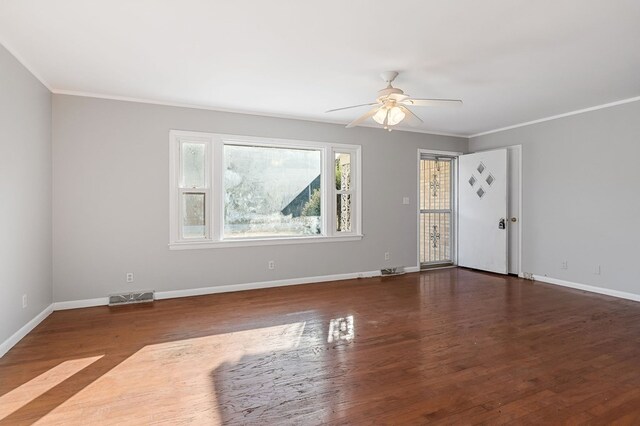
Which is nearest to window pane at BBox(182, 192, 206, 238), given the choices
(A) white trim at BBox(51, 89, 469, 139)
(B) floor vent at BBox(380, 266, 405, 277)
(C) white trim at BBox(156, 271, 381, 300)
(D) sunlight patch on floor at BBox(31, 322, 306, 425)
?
(C) white trim at BBox(156, 271, 381, 300)

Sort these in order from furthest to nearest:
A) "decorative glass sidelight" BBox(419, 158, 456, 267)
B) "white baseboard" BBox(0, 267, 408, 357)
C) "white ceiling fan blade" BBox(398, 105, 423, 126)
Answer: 1. "decorative glass sidelight" BBox(419, 158, 456, 267)
2. "white ceiling fan blade" BBox(398, 105, 423, 126)
3. "white baseboard" BBox(0, 267, 408, 357)

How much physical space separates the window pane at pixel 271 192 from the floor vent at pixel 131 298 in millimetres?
1228

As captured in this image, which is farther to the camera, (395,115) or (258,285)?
(258,285)

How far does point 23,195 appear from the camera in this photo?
322 cm

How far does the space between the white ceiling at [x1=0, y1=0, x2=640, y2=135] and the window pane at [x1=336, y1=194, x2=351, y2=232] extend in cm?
169

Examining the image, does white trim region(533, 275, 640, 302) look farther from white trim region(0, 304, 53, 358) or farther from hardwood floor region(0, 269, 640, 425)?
white trim region(0, 304, 53, 358)

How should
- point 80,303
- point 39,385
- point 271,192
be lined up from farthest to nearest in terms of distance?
point 271,192 < point 80,303 < point 39,385

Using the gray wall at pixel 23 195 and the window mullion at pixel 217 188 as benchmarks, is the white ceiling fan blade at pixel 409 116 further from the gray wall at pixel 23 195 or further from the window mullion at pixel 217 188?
the gray wall at pixel 23 195

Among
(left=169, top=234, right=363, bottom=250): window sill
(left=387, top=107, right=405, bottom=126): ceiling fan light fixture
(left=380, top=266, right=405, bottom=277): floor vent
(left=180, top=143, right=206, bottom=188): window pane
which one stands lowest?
(left=380, top=266, right=405, bottom=277): floor vent

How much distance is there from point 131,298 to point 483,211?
554 cm

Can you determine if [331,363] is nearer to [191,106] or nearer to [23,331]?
[23,331]

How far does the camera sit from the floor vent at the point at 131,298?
4234 millimetres

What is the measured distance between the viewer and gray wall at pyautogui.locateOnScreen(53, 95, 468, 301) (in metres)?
4.06

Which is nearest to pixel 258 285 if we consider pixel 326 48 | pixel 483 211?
pixel 326 48
